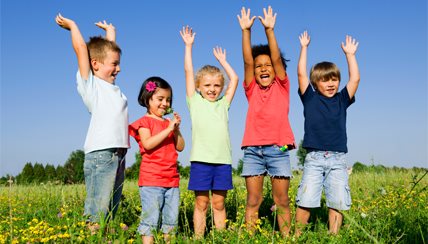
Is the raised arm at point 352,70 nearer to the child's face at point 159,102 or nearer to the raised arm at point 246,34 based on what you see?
the raised arm at point 246,34

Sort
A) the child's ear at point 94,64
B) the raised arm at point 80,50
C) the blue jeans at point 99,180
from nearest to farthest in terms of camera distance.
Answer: the blue jeans at point 99,180 < the raised arm at point 80,50 < the child's ear at point 94,64

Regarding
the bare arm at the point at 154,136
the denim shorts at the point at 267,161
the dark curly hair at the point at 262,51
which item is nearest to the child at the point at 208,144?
the denim shorts at the point at 267,161

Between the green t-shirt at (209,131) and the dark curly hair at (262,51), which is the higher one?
the dark curly hair at (262,51)

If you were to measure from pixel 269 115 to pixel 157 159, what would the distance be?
4.52ft

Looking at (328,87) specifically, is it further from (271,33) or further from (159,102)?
(159,102)

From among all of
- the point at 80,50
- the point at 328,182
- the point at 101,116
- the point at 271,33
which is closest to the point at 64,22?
the point at 80,50

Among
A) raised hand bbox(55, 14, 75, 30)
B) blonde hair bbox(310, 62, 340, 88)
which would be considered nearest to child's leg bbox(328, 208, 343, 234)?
blonde hair bbox(310, 62, 340, 88)

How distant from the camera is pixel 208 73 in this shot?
5.32 m

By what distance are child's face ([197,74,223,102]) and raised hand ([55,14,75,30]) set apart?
161cm

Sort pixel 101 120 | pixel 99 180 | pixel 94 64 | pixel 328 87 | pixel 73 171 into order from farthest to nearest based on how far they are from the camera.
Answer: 1. pixel 73 171
2. pixel 328 87
3. pixel 94 64
4. pixel 101 120
5. pixel 99 180

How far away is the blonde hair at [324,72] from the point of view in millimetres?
5355

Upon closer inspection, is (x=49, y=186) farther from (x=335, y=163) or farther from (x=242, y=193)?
(x=335, y=163)

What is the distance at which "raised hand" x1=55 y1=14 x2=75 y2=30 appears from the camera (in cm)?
464

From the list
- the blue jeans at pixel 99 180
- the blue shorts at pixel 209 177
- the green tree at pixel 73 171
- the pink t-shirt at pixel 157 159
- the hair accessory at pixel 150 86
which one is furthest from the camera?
the green tree at pixel 73 171
